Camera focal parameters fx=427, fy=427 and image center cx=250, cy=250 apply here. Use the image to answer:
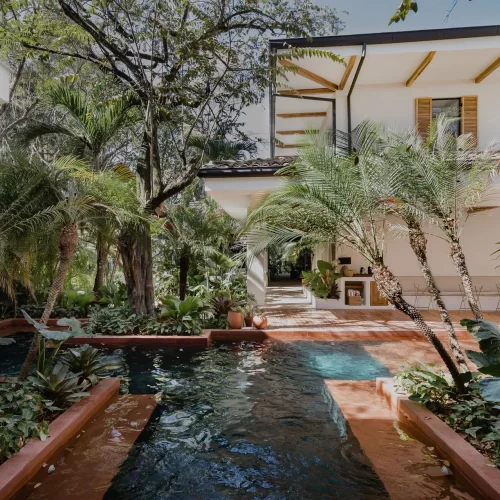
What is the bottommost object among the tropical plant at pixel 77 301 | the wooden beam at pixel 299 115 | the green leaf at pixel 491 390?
the tropical plant at pixel 77 301

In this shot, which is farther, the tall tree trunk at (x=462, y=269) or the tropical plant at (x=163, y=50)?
the tropical plant at (x=163, y=50)

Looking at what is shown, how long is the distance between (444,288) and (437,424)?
36.8 feet

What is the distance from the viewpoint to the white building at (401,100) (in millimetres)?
10961

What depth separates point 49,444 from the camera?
418cm

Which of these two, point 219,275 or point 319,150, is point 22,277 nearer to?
point 319,150

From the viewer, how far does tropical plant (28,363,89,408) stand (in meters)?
→ 5.31

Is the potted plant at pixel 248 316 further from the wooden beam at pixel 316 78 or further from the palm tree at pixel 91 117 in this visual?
the wooden beam at pixel 316 78

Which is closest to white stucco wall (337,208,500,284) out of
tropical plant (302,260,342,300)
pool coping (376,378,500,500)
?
tropical plant (302,260,342,300)

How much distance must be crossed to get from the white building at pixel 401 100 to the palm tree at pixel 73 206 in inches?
163

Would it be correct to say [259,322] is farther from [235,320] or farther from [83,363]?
[83,363]

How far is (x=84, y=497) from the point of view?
11.6 feet

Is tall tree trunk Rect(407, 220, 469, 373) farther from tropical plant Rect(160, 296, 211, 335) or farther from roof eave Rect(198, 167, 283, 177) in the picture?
tropical plant Rect(160, 296, 211, 335)

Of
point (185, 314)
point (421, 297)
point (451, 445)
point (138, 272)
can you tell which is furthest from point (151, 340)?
point (421, 297)

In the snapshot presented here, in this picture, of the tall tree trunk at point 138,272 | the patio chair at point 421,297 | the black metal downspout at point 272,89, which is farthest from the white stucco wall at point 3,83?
the patio chair at point 421,297
